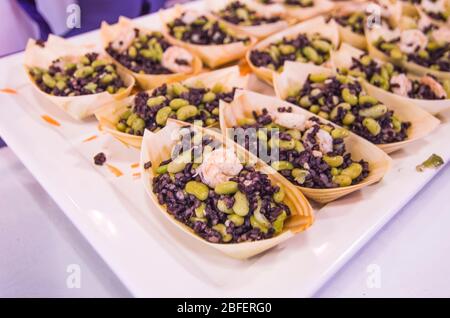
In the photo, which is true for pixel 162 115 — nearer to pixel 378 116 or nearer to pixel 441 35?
pixel 378 116

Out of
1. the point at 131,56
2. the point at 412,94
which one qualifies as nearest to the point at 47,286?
the point at 131,56

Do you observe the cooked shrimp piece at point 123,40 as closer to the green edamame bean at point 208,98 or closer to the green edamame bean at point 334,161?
the green edamame bean at point 208,98

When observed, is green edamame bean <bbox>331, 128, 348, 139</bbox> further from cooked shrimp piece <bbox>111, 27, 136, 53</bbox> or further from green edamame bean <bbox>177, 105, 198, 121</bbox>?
cooked shrimp piece <bbox>111, 27, 136, 53</bbox>

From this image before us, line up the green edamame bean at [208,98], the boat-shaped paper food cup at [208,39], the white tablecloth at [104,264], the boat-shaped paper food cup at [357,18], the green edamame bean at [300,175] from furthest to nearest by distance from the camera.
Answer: the boat-shaped paper food cup at [357,18], the boat-shaped paper food cup at [208,39], the green edamame bean at [208,98], the green edamame bean at [300,175], the white tablecloth at [104,264]

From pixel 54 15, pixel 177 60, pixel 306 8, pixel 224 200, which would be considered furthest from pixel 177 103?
pixel 54 15

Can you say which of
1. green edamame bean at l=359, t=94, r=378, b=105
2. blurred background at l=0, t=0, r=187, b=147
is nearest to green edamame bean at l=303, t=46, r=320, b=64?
green edamame bean at l=359, t=94, r=378, b=105

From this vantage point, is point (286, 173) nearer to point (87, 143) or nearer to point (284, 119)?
point (284, 119)

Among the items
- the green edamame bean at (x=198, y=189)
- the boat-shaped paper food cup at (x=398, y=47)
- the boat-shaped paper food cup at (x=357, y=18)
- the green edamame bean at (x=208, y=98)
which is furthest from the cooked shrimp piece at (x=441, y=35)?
the green edamame bean at (x=198, y=189)
